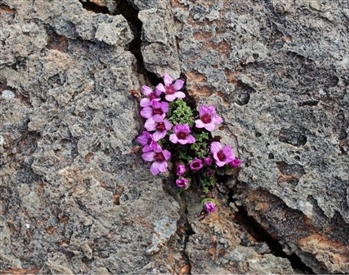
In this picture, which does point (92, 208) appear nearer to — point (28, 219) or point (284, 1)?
point (28, 219)

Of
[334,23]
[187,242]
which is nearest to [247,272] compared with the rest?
[187,242]

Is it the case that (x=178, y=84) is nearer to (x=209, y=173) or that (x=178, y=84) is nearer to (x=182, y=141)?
(x=182, y=141)

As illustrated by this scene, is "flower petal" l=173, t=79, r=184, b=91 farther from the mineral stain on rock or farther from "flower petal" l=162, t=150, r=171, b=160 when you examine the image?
the mineral stain on rock

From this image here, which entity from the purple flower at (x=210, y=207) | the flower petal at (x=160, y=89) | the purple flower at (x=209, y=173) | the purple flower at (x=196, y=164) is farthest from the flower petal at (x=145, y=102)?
the purple flower at (x=210, y=207)

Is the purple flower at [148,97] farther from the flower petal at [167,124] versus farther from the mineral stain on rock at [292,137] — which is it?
the mineral stain on rock at [292,137]

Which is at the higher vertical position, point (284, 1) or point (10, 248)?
point (284, 1)

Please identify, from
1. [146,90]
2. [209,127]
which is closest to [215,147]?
[209,127]
